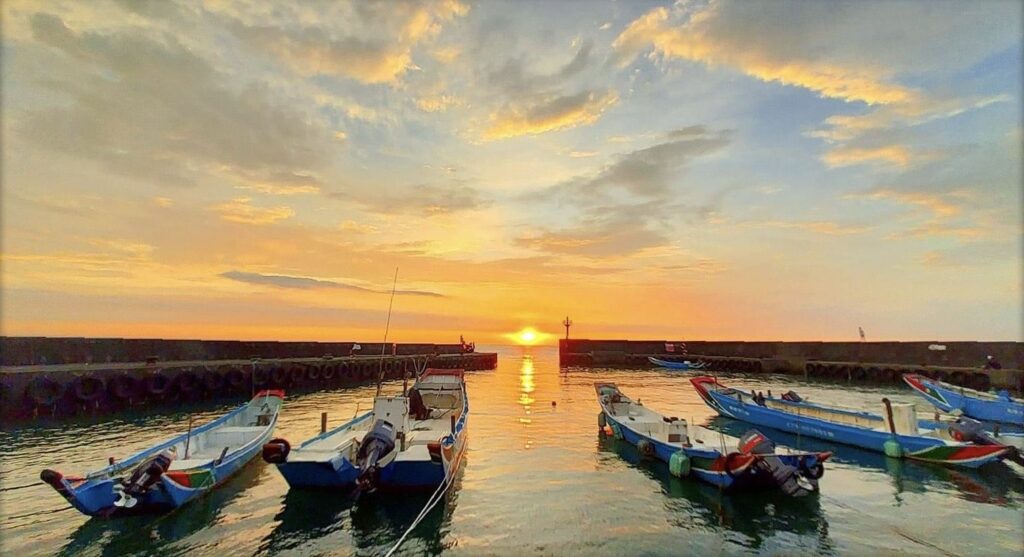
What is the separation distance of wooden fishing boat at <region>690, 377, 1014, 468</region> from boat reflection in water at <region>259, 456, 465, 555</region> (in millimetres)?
17797

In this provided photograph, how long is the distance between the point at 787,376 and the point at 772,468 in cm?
6031

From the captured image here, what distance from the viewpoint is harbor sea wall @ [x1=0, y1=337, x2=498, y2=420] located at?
27.9 m

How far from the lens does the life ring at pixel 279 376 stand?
4434 cm

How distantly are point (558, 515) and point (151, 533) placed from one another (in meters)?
11.1

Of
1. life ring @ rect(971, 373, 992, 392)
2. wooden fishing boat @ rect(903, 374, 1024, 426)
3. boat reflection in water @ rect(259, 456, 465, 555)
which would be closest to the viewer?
boat reflection in water @ rect(259, 456, 465, 555)

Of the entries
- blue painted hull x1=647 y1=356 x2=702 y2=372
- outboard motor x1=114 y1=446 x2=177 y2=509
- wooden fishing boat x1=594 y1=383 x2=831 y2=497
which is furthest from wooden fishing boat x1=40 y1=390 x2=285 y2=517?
blue painted hull x1=647 y1=356 x2=702 y2=372

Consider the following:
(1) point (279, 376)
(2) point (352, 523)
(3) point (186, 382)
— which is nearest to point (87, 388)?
(3) point (186, 382)

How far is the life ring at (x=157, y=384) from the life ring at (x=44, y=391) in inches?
193

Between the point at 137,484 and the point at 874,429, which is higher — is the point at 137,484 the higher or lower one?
the lower one

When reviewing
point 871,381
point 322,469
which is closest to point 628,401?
point 322,469

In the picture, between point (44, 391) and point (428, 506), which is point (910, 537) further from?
point (44, 391)

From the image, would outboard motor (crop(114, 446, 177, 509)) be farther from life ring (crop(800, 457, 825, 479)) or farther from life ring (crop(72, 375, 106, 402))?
life ring (crop(72, 375, 106, 402))

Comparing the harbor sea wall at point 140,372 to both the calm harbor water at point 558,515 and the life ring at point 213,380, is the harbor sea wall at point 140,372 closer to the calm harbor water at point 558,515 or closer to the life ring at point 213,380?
the life ring at point 213,380

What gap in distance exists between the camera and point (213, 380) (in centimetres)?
3816
